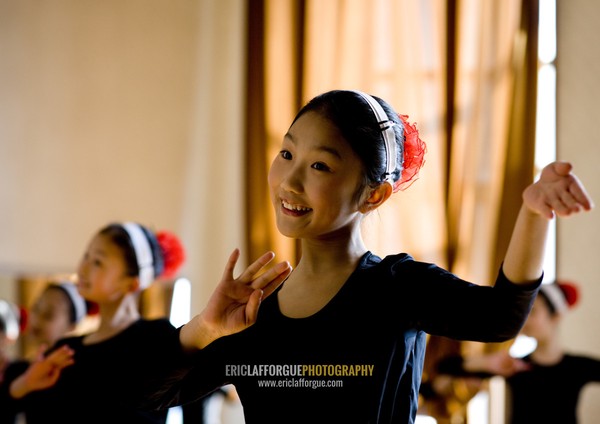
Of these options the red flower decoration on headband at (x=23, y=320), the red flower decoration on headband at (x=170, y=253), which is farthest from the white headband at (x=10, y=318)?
the red flower decoration on headband at (x=170, y=253)

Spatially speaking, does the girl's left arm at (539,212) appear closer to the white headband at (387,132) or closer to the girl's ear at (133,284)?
the white headband at (387,132)

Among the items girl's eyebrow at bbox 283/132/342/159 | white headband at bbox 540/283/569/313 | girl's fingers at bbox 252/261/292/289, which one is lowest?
white headband at bbox 540/283/569/313

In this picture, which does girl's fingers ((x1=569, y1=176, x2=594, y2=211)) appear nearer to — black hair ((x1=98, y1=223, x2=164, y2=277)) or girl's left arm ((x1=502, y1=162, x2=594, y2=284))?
girl's left arm ((x1=502, y1=162, x2=594, y2=284))

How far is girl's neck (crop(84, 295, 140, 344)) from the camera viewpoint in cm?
262

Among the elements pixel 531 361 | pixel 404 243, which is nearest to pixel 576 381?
pixel 531 361

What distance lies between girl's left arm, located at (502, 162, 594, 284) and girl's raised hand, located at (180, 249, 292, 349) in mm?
321

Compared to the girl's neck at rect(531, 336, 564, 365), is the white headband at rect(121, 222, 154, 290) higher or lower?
higher

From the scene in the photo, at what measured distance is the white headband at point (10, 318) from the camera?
164 inches

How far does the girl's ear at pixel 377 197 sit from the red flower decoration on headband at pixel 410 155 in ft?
0.22

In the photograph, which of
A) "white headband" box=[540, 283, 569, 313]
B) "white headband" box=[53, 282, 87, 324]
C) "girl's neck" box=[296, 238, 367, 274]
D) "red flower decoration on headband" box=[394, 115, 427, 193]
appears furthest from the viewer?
"white headband" box=[53, 282, 87, 324]

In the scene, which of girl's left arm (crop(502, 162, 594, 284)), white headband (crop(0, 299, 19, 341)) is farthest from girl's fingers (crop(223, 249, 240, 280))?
white headband (crop(0, 299, 19, 341))

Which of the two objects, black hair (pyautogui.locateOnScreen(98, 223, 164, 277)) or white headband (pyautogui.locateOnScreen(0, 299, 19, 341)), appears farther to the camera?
white headband (pyautogui.locateOnScreen(0, 299, 19, 341))

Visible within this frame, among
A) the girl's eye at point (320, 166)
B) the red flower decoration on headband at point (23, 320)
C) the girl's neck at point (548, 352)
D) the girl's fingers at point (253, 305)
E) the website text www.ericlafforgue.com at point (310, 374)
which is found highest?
the girl's eye at point (320, 166)

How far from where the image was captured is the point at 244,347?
1.24m
